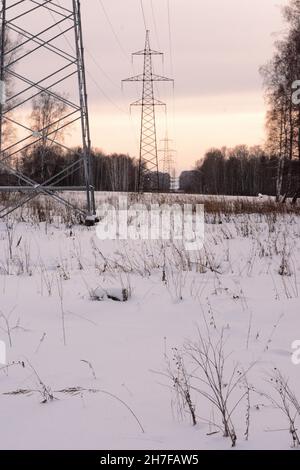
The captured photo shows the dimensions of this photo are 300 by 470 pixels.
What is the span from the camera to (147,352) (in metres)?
2.79

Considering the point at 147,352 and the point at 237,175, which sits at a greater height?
the point at 237,175

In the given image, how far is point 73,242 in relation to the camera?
6742 millimetres

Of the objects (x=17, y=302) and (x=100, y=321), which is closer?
(x=100, y=321)

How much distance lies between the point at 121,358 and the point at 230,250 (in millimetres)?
3690

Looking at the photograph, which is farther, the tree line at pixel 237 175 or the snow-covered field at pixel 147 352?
the tree line at pixel 237 175

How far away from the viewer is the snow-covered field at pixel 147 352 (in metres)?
1.95

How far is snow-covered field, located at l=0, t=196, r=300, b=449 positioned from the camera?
1.95 m

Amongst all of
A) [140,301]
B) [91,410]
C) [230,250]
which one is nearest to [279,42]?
[230,250]

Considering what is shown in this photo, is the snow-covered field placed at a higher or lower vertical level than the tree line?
lower

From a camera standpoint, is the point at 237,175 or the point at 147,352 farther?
the point at 237,175

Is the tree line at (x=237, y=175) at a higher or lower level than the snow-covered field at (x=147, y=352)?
higher

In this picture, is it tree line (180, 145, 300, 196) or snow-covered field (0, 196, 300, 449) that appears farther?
tree line (180, 145, 300, 196)
